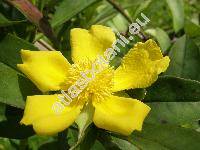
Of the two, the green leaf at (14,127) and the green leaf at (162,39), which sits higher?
the green leaf at (14,127)

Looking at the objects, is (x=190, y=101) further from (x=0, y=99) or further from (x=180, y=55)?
(x=0, y=99)

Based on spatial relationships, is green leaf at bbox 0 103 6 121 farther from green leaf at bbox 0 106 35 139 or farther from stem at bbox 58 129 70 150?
stem at bbox 58 129 70 150

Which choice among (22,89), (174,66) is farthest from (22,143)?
(174,66)

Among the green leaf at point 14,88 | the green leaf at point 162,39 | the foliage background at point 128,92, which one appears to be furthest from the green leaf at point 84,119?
→ the green leaf at point 162,39

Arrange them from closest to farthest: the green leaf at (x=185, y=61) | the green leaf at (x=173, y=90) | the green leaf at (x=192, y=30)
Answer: the green leaf at (x=173, y=90)
the green leaf at (x=185, y=61)
the green leaf at (x=192, y=30)

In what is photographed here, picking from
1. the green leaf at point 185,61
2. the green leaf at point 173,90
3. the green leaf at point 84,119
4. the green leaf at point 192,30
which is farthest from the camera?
the green leaf at point 192,30

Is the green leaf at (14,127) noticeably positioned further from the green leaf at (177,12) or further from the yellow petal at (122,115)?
the green leaf at (177,12)
